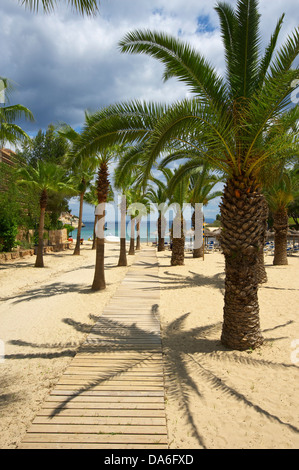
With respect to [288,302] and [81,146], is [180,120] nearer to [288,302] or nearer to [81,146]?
[81,146]

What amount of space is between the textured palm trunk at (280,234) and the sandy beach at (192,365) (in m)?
5.71

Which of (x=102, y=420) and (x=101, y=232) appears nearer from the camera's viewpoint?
(x=102, y=420)

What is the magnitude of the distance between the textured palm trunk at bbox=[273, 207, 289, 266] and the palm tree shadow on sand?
9107mm

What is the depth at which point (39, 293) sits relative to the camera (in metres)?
9.46

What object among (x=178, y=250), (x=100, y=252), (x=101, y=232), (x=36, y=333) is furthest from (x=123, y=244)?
(x=36, y=333)

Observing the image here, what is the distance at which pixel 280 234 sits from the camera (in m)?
14.1

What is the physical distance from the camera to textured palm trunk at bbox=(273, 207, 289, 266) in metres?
14.0

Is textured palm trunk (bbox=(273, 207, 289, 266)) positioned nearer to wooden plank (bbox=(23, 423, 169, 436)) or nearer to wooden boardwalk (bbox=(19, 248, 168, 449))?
wooden boardwalk (bbox=(19, 248, 168, 449))

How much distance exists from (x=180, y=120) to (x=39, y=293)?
24.5 ft

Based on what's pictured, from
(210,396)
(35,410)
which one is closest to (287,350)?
(210,396)

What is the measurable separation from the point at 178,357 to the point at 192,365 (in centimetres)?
33

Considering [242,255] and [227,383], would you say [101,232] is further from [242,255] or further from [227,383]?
[227,383]

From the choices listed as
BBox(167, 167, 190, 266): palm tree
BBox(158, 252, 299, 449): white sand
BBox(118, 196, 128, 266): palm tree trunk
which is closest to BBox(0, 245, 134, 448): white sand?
BBox(158, 252, 299, 449): white sand

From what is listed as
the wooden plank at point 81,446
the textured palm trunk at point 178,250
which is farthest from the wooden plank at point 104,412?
the textured palm trunk at point 178,250
